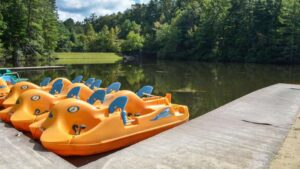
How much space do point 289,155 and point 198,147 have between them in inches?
54.6

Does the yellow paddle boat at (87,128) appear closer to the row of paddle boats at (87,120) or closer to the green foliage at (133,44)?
the row of paddle boats at (87,120)

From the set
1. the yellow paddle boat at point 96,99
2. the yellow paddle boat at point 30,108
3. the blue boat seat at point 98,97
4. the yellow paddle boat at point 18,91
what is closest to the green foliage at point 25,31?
the yellow paddle boat at point 18,91

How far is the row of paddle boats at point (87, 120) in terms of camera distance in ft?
17.7

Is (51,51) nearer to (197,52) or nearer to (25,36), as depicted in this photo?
(25,36)

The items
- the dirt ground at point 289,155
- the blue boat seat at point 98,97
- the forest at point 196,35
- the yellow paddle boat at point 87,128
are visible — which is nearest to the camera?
the dirt ground at point 289,155

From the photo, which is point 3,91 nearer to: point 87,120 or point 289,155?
point 87,120

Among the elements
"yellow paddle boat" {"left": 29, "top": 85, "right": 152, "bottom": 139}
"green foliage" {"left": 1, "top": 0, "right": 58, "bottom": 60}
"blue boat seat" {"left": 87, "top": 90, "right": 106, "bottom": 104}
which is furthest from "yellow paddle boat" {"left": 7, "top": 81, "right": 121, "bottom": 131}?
"green foliage" {"left": 1, "top": 0, "right": 58, "bottom": 60}

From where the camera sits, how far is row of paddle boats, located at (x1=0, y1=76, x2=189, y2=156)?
5387 millimetres

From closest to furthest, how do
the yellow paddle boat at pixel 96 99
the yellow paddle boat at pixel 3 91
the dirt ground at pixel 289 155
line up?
the dirt ground at pixel 289 155 < the yellow paddle boat at pixel 96 99 < the yellow paddle boat at pixel 3 91

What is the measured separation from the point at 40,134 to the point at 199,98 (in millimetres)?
7885

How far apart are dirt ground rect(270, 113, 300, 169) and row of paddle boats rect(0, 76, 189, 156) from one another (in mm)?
2780

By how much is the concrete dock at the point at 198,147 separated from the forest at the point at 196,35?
3074 cm

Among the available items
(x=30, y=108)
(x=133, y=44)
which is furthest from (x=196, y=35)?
(x=30, y=108)

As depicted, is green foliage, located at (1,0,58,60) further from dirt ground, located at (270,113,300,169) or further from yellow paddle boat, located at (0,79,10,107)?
dirt ground, located at (270,113,300,169)
